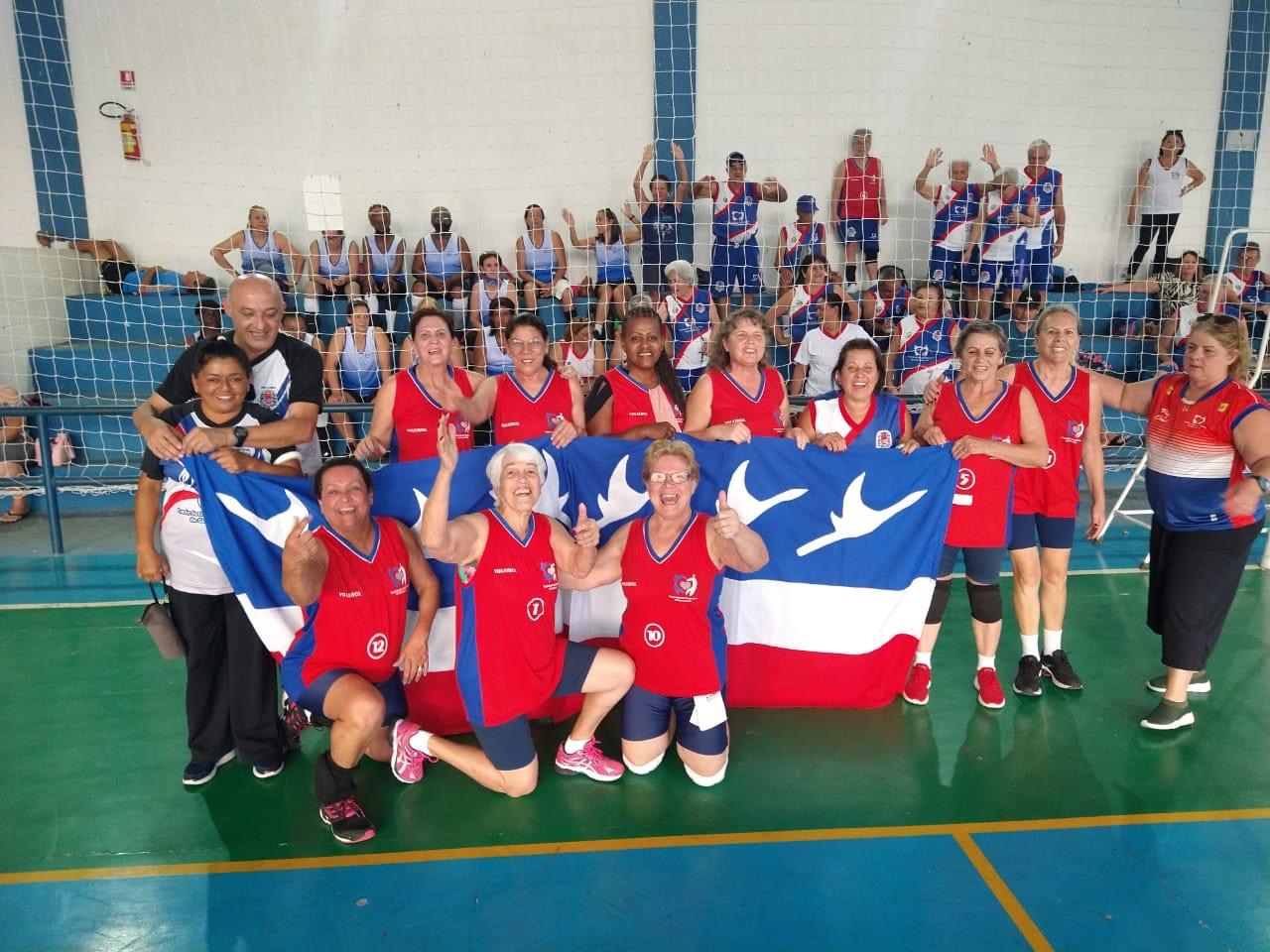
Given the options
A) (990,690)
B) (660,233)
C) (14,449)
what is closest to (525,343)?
(990,690)

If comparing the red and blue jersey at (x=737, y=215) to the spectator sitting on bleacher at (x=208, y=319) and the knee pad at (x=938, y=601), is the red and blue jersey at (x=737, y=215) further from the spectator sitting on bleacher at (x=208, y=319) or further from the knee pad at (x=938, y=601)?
the knee pad at (x=938, y=601)

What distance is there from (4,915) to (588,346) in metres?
5.58

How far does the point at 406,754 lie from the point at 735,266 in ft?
19.9

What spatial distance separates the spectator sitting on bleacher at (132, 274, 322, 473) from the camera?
3.29 metres

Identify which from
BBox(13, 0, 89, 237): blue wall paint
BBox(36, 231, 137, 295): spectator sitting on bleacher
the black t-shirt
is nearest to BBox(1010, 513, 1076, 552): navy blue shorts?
the black t-shirt

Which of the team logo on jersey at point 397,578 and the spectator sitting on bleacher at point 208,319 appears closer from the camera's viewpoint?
the team logo on jersey at point 397,578

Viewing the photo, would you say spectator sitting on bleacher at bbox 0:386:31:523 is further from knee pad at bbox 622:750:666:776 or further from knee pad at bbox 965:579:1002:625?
knee pad at bbox 965:579:1002:625

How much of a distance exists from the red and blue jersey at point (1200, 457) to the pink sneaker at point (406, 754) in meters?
3.37

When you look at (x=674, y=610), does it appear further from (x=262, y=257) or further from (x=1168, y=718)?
(x=262, y=257)

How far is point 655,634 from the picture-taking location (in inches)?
136

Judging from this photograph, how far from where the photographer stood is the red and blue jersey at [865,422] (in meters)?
4.07

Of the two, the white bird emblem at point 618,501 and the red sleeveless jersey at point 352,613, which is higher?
the white bird emblem at point 618,501

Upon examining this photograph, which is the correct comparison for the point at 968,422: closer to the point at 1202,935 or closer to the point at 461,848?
the point at 1202,935

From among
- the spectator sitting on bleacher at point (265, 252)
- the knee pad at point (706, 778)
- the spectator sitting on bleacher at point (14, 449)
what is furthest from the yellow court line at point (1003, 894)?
the spectator sitting on bleacher at point (14, 449)
